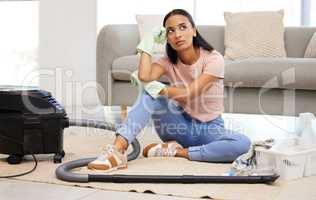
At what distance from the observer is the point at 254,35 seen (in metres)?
3.94

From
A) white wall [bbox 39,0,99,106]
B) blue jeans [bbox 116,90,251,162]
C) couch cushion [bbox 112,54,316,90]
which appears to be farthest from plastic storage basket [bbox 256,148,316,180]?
white wall [bbox 39,0,99,106]

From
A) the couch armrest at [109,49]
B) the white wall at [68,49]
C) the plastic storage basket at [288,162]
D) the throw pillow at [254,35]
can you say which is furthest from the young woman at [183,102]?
the white wall at [68,49]

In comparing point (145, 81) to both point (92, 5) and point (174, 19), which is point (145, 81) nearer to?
point (174, 19)

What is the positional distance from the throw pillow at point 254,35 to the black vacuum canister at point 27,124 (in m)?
2.08

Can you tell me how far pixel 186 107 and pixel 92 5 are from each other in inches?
101

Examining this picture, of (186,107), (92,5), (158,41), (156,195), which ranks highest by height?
(92,5)

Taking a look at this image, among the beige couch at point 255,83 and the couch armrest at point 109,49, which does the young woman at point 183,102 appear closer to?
the beige couch at point 255,83

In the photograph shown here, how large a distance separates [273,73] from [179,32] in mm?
1278

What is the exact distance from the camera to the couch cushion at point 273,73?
3.28 m

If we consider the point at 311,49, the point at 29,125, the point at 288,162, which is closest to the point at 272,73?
the point at 311,49

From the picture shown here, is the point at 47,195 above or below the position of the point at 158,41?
below

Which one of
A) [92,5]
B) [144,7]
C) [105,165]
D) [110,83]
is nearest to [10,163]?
[105,165]

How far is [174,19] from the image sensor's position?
7.42ft

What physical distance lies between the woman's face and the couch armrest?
160 cm
